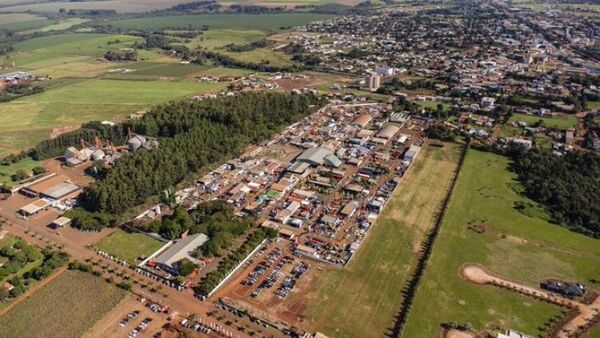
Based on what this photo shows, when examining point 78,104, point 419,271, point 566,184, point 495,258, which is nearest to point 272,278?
point 419,271

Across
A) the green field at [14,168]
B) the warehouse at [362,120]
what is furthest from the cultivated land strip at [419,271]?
the green field at [14,168]

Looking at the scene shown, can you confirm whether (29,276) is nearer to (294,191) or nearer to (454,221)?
(294,191)

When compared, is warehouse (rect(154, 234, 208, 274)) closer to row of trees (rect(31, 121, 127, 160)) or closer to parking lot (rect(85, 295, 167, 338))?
parking lot (rect(85, 295, 167, 338))

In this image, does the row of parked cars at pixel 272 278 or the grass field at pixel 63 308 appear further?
the row of parked cars at pixel 272 278

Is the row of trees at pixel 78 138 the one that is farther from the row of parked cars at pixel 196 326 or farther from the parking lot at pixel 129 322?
the row of parked cars at pixel 196 326

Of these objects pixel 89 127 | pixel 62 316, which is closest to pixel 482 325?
pixel 62 316

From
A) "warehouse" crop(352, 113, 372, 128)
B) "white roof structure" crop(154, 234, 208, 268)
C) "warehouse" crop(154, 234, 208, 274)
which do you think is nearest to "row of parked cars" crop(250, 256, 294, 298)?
"warehouse" crop(154, 234, 208, 274)

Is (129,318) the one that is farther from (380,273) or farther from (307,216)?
(380,273)
